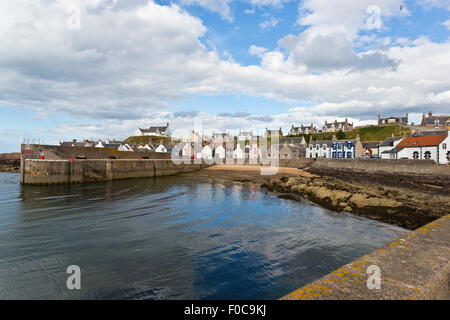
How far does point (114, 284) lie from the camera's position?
6.98 metres

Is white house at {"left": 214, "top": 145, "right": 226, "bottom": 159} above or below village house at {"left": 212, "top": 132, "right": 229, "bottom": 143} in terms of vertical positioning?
below

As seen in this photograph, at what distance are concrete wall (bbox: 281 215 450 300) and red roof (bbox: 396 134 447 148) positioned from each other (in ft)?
177

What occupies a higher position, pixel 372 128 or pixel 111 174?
pixel 372 128

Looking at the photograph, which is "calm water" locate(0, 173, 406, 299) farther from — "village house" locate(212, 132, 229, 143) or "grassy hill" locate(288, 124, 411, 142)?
"village house" locate(212, 132, 229, 143)

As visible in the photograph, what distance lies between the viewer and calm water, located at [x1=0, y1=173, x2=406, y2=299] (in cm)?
691

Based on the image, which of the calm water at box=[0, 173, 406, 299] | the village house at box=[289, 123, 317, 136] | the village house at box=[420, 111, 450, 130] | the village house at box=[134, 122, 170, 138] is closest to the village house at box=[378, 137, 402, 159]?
the village house at box=[420, 111, 450, 130]

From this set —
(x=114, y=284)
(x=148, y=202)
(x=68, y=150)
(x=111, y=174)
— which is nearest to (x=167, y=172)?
(x=111, y=174)

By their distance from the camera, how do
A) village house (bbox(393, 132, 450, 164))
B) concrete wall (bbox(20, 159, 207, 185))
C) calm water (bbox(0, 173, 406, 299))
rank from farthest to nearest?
1. village house (bbox(393, 132, 450, 164))
2. concrete wall (bbox(20, 159, 207, 185))
3. calm water (bbox(0, 173, 406, 299))

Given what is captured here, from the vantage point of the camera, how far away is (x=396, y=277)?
11.8 ft

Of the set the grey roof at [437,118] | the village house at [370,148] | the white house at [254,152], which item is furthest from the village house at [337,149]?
the grey roof at [437,118]

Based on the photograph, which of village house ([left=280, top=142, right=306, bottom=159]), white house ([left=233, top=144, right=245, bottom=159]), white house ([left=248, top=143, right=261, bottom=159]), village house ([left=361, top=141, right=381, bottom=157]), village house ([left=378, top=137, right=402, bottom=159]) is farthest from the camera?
white house ([left=233, top=144, right=245, bottom=159])

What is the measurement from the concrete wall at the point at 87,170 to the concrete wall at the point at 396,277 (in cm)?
3430
